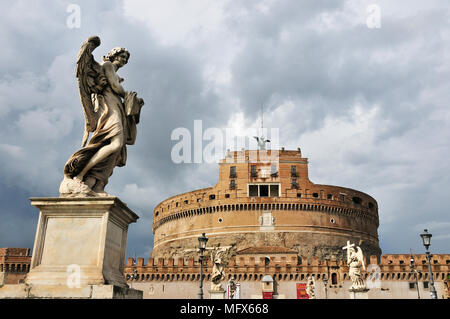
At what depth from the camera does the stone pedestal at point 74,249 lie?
3559 millimetres

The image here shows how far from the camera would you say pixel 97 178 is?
13.9 ft

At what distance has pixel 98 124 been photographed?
4312mm

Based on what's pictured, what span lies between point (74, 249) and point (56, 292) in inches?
16.2

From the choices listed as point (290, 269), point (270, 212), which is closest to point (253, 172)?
point (270, 212)

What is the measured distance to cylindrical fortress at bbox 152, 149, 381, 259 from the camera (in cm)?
5531

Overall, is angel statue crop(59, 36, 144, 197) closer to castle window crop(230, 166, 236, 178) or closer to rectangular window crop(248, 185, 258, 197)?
rectangular window crop(248, 185, 258, 197)

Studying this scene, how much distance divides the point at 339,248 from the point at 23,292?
56.8 metres

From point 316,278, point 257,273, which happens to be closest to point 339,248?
point 316,278

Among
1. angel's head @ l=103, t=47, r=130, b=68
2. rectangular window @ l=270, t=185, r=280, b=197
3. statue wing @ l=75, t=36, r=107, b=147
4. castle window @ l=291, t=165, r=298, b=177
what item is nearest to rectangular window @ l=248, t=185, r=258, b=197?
rectangular window @ l=270, t=185, r=280, b=197

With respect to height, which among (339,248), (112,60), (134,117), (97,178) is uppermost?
(339,248)

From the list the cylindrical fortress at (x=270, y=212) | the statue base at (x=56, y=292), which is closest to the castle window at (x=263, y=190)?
the cylindrical fortress at (x=270, y=212)

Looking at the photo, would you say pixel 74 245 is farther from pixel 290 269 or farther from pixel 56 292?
pixel 290 269

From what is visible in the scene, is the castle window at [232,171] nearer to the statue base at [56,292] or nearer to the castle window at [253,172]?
the castle window at [253,172]
